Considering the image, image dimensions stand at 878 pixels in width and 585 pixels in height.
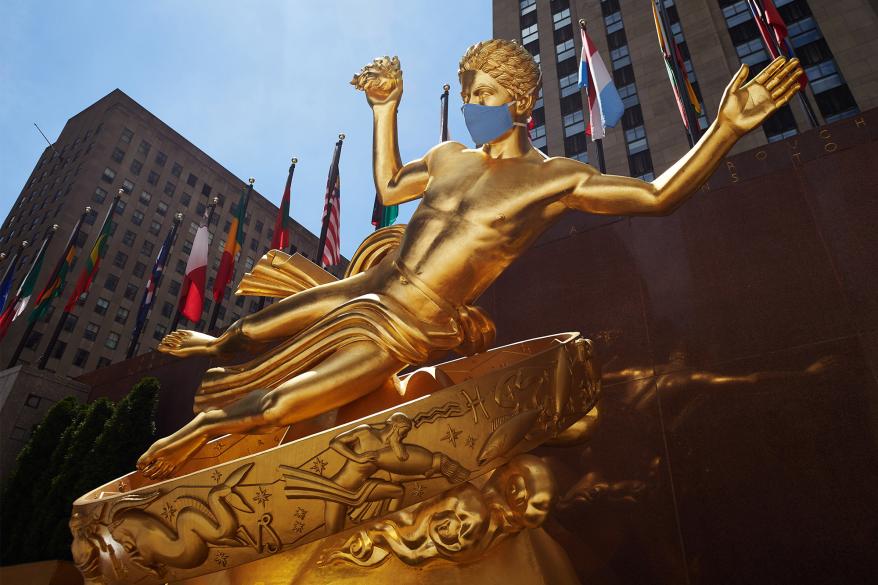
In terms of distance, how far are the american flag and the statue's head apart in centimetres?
985

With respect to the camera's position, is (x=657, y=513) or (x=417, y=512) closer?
(x=417, y=512)

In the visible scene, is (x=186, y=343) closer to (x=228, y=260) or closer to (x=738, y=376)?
(x=738, y=376)

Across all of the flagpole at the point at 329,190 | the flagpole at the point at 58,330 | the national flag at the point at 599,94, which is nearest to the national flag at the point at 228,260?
the flagpole at the point at 329,190

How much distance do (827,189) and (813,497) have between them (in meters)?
2.78

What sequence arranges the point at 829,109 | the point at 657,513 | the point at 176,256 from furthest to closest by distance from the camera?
the point at 176,256
the point at 829,109
the point at 657,513

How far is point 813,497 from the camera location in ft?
13.1

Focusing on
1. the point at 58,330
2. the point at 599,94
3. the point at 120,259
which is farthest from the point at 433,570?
the point at 120,259

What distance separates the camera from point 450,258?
3127 mm

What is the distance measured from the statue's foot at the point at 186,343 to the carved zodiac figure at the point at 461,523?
5.43ft

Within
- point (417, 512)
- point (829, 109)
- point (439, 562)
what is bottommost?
point (439, 562)

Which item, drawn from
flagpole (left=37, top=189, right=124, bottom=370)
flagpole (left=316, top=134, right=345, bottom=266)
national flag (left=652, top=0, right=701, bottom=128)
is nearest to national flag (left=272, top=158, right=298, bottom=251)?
flagpole (left=316, top=134, right=345, bottom=266)

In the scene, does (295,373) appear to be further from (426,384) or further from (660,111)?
(660,111)

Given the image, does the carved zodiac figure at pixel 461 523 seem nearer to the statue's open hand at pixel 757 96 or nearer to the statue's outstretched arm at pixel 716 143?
the statue's outstretched arm at pixel 716 143

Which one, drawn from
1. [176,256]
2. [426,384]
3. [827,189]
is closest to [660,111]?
[827,189]
